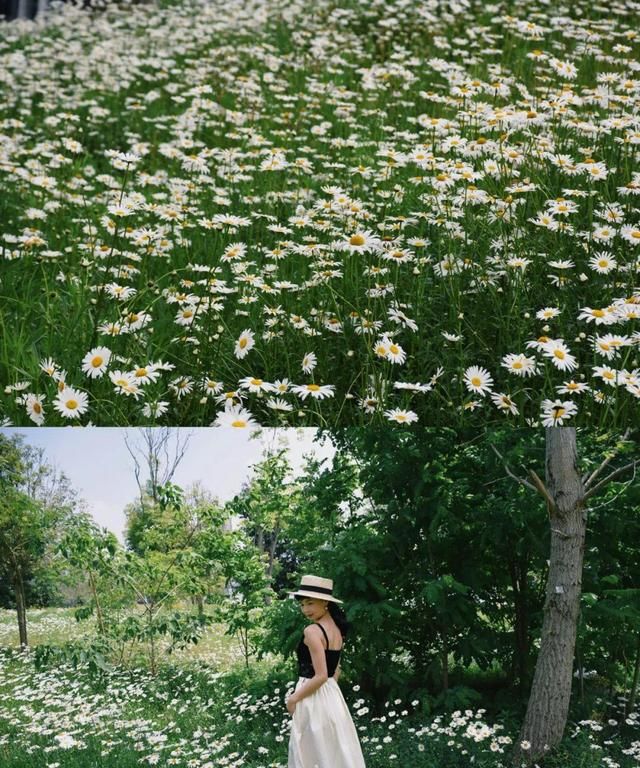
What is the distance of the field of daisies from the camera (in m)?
3.07

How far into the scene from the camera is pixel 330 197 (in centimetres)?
436

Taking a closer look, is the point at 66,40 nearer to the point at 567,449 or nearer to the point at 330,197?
the point at 330,197

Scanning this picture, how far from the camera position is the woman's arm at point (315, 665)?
10.6 feet

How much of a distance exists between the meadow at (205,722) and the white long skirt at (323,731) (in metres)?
0.93

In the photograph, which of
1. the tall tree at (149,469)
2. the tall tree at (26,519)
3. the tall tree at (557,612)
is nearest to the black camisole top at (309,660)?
the tall tree at (149,469)

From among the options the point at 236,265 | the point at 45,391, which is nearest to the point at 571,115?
the point at 236,265

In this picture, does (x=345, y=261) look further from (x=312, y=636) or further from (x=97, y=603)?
(x=97, y=603)

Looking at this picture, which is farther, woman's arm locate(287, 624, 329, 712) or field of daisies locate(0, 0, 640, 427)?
woman's arm locate(287, 624, 329, 712)

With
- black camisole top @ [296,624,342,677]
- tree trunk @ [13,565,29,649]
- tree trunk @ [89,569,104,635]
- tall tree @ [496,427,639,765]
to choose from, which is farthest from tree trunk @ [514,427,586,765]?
tree trunk @ [13,565,29,649]

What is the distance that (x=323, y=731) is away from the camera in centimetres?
336

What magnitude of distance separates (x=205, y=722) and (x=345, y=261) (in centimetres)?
250

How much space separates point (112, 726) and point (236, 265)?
2498mm

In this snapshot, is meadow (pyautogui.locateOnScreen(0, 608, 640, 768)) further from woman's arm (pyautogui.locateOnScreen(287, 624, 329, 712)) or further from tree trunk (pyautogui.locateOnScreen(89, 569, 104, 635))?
woman's arm (pyautogui.locateOnScreen(287, 624, 329, 712))

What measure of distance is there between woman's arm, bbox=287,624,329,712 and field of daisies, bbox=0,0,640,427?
0.74 metres
